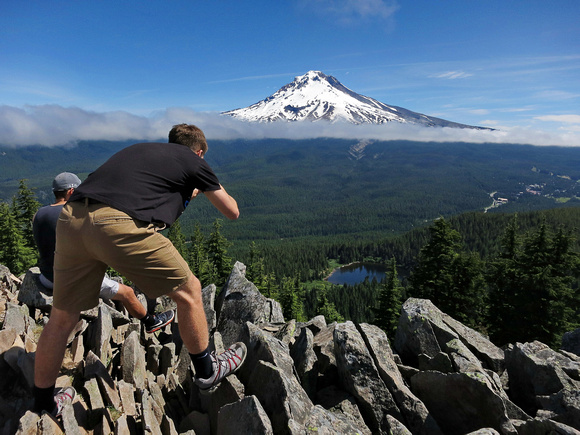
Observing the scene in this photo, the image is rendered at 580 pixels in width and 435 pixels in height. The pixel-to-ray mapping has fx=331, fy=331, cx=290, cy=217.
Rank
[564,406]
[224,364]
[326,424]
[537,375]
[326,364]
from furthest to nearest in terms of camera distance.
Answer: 1. [326,364]
2. [537,375]
3. [564,406]
4. [224,364]
5. [326,424]

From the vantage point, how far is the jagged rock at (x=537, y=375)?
6059 millimetres

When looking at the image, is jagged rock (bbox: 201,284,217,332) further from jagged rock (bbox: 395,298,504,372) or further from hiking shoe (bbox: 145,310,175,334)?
jagged rock (bbox: 395,298,504,372)

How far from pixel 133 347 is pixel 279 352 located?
105 inches

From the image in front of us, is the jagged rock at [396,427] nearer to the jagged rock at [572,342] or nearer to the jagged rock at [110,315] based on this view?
the jagged rock at [110,315]

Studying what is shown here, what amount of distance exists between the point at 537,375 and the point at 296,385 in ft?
15.6

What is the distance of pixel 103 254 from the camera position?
3.87 metres

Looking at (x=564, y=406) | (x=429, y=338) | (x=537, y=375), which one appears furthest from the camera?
(x=429, y=338)

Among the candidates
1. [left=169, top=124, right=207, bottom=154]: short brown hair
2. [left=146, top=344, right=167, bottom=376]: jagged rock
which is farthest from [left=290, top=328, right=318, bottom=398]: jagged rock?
[left=169, top=124, right=207, bottom=154]: short brown hair

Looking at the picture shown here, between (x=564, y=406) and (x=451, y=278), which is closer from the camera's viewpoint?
(x=564, y=406)

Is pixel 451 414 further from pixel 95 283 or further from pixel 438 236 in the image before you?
pixel 438 236

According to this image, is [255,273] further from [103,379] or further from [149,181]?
[149,181]

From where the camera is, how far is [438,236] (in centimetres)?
2483

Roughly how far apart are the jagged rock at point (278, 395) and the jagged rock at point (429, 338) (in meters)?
3.65

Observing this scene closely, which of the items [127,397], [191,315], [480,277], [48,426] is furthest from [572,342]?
[480,277]
